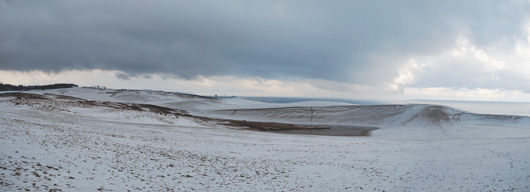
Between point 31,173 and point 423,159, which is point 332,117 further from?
point 31,173

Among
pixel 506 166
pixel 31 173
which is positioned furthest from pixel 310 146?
pixel 31 173

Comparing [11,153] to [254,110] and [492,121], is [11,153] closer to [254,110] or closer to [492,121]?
[254,110]

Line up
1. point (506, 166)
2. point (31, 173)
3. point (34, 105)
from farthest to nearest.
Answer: point (34, 105) → point (506, 166) → point (31, 173)

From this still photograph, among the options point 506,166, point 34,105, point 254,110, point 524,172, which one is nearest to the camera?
point 524,172

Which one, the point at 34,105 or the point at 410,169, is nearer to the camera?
the point at 410,169

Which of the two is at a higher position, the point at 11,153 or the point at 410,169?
the point at 11,153

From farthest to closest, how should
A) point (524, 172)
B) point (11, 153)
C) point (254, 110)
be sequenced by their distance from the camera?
1. point (254, 110)
2. point (524, 172)
3. point (11, 153)

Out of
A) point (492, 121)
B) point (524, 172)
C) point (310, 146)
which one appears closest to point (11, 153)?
point (310, 146)

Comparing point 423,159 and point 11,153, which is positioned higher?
point 11,153

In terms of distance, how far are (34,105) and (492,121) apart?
61.1m

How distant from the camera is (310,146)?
17.4m

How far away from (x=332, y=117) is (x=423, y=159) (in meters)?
29.4

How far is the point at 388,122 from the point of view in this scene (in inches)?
1542

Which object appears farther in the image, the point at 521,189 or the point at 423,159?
the point at 423,159
